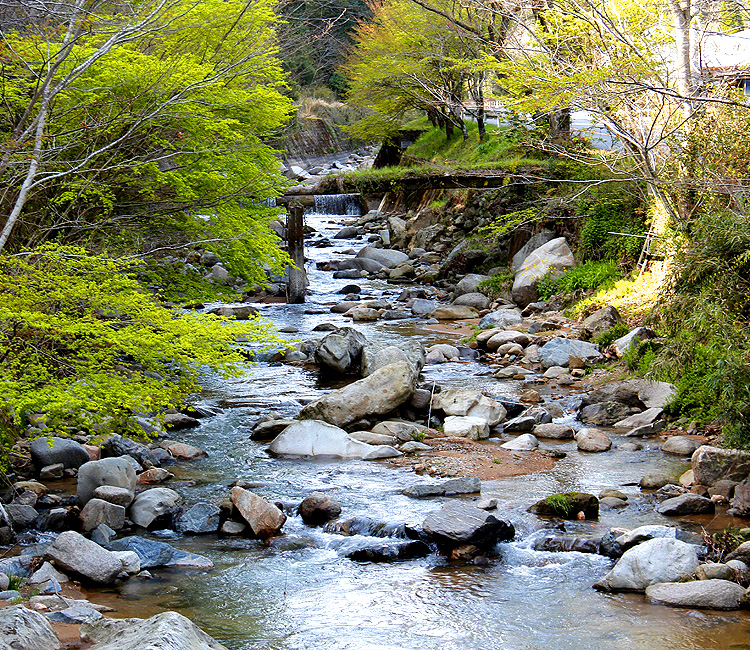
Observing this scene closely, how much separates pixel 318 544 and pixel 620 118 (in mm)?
8247

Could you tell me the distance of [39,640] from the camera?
13.6 ft

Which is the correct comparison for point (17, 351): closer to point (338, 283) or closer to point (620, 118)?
point (620, 118)

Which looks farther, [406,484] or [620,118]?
[620,118]

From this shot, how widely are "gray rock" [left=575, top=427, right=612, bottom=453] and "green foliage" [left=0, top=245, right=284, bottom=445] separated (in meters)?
4.56

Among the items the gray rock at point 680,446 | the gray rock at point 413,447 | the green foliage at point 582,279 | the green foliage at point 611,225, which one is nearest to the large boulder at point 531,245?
the green foliage at point 611,225

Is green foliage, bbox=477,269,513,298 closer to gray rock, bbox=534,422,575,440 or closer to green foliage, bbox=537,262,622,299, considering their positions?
green foliage, bbox=537,262,622,299

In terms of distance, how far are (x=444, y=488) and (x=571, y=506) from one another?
1.36m

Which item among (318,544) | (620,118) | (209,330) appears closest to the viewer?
(209,330)

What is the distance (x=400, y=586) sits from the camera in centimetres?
582

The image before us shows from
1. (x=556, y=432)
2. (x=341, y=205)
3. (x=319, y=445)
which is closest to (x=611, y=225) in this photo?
(x=556, y=432)

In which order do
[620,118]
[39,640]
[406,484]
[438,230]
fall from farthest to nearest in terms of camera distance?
[438,230]
[620,118]
[406,484]
[39,640]

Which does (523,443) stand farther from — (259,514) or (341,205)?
(341,205)

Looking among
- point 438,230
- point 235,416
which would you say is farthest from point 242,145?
point 438,230

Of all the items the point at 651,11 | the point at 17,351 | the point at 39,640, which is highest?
the point at 651,11
